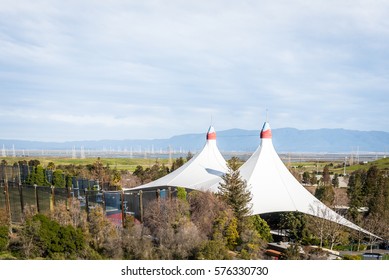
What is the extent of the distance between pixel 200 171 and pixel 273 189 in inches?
145

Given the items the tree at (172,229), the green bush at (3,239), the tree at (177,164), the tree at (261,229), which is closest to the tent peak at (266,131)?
the tree at (261,229)

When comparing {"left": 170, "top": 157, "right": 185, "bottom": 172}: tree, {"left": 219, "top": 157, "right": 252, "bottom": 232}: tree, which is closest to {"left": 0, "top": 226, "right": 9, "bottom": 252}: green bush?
{"left": 219, "top": 157, "right": 252, "bottom": 232}: tree

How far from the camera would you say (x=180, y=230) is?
5.98 meters

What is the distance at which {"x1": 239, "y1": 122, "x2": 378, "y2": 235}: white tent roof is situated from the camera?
8.08 meters

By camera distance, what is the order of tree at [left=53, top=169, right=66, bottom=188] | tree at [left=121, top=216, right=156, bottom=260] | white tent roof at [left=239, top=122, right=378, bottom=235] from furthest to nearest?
1. tree at [left=53, top=169, right=66, bottom=188]
2. white tent roof at [left=239, top=122, right=378, bottom=235]
3. tree at [left=121, top=216, right=156, bottom=260]

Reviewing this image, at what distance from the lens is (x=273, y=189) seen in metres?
8.95

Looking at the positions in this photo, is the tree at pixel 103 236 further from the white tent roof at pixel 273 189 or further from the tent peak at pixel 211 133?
the tent peak at pixel 211 133

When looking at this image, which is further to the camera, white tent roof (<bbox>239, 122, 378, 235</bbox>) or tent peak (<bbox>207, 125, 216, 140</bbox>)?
tent peak (<bbox>207, 125, 216, 140</bbox>)

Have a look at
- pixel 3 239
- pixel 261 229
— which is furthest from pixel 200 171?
pixel 3 239

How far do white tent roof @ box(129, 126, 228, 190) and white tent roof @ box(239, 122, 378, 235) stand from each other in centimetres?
145

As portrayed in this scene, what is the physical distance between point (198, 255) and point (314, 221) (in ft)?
12.7

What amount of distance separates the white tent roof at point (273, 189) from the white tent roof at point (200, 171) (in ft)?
4.75

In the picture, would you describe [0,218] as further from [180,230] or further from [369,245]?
[369,245]

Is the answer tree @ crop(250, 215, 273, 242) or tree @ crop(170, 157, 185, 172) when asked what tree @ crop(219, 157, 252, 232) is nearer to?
tree @ crop(250, 215, 273, 242)
